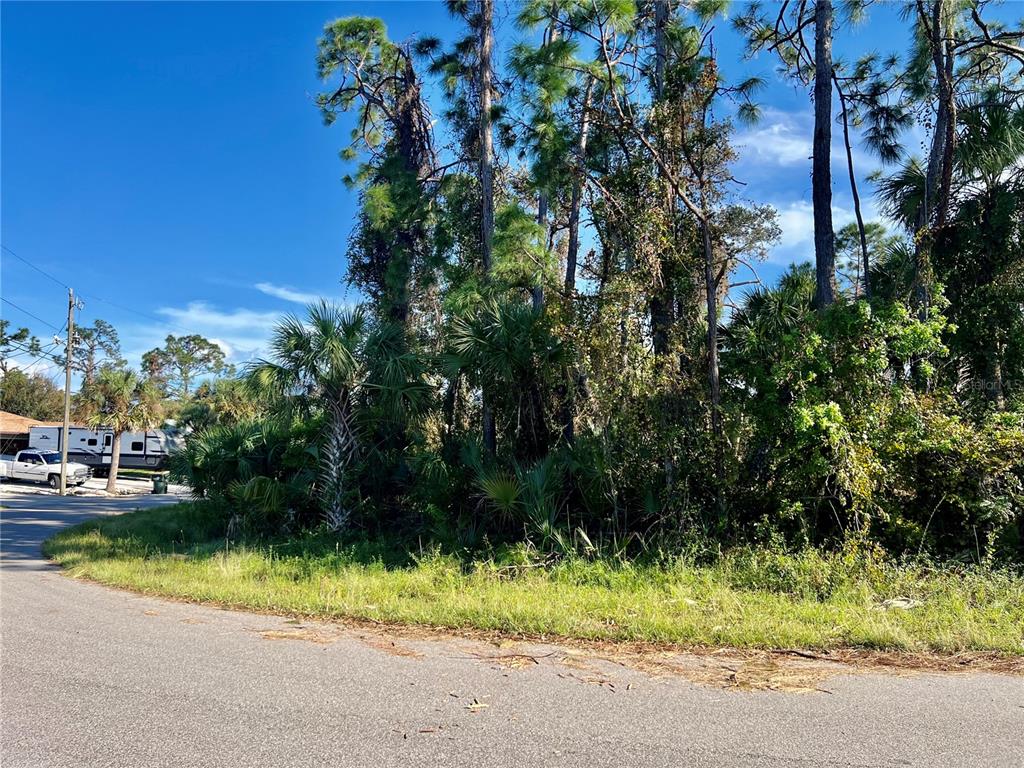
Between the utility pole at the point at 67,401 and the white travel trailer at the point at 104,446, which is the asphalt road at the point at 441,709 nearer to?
the utility pole at the point at 67,401

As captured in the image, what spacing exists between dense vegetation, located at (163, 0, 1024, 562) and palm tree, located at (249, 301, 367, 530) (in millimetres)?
44

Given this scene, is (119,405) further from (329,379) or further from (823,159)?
(823,159)

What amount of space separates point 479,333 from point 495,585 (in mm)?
4831

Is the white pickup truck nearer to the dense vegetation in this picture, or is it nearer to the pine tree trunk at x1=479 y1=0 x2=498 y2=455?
→ the dense vegetation

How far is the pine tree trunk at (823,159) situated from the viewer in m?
11.5

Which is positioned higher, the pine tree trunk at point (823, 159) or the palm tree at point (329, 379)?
the pine tree trunk at point (823, 159)

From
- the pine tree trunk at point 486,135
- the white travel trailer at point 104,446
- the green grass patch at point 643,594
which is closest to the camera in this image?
the green grass patch at point 643,594

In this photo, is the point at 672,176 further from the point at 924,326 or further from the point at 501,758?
the point at 501,758

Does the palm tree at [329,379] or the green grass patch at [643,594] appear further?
the palm tree at [329,379]

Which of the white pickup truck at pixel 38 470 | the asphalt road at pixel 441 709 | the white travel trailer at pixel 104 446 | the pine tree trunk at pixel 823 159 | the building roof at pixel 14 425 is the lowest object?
the asphalt road at pixel 441 709

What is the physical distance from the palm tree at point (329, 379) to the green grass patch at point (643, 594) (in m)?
1.98

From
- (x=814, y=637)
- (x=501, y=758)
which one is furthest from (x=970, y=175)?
(x=501, y=758)

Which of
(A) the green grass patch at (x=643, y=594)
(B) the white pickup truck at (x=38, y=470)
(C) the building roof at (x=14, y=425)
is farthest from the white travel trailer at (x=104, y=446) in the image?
(A) the green grass patch at (x=643, y=594)

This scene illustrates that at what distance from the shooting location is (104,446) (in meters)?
45.1
